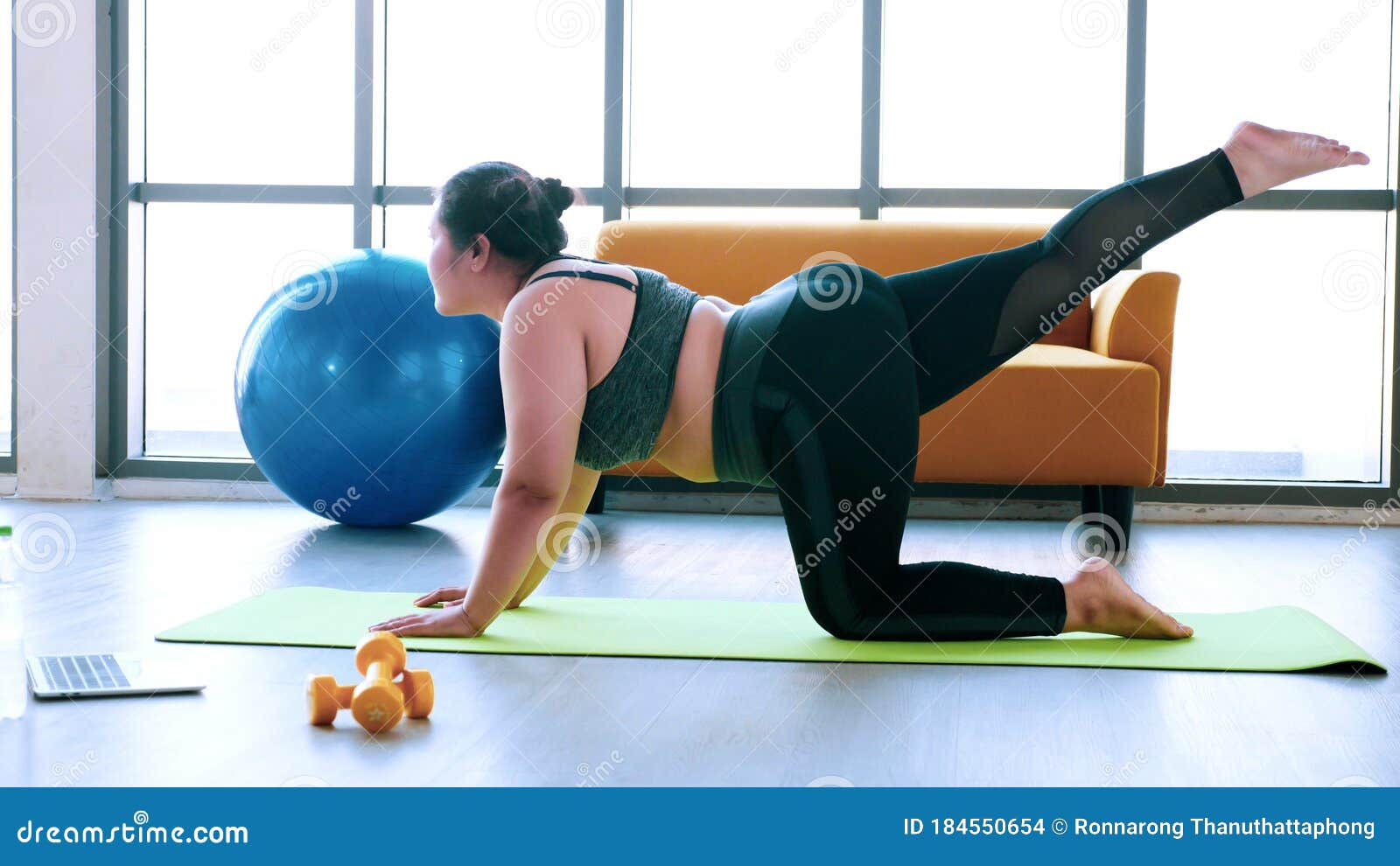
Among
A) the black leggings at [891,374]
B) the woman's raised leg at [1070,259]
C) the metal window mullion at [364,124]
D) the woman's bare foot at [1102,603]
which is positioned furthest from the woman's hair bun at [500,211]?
the metal window mullion at [364,124]

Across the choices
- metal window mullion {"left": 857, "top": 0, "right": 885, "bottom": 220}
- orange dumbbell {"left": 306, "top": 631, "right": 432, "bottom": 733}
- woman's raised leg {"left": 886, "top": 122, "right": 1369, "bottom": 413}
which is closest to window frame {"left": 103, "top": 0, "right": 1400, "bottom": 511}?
metal window mullion {"left": 857, "top": 0, "right": 885, "bottom": 220}

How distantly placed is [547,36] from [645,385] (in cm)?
253

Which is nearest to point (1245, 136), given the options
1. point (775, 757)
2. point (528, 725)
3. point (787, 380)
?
point (787, 380)

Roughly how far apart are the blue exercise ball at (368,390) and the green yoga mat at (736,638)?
82 cm

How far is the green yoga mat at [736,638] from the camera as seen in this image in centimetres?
169

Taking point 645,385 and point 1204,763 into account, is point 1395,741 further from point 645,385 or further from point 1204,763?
point 645,385

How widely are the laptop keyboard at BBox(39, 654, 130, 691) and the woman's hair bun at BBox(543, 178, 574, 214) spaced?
85 centimetres

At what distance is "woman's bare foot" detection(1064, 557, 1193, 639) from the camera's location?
1.74 m

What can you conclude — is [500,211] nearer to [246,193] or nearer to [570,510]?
[570,510]

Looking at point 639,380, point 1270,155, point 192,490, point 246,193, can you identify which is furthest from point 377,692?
point 246,193

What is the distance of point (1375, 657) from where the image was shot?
1.72m

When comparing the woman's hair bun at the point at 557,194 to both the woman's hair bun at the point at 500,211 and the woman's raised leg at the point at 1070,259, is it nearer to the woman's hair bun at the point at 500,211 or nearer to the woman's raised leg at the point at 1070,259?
the woman's hair bun at the point at 500,211

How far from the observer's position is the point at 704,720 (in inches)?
54.5

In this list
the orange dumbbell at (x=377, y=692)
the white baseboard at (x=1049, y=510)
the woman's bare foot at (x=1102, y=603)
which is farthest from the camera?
the white baseboard at (x=1049, y=510)
